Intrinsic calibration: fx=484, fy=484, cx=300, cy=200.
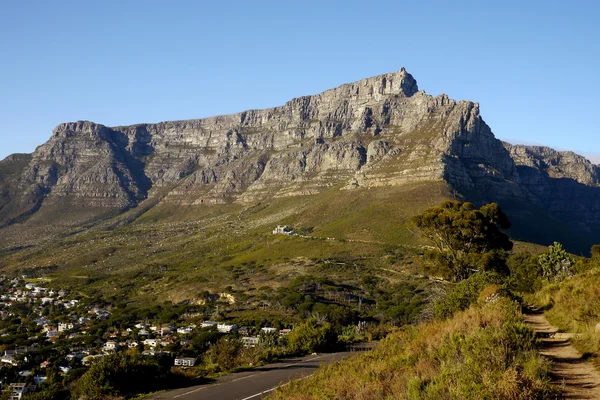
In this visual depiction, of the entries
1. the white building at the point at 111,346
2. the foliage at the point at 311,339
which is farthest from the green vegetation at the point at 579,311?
the white building at the point at 111,346

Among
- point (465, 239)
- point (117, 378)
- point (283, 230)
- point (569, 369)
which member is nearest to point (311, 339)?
point (117, 378)

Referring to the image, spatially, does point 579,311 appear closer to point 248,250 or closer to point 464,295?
point 464,295

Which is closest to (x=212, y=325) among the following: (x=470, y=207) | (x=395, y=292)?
(x=395, y=292)

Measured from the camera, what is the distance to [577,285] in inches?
700

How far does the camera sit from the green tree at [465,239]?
31344 millimetres

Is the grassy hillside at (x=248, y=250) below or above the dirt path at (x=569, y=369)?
below

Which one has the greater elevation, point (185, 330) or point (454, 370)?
point (454, 370)

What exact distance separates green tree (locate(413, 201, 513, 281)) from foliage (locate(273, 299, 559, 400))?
59.3 ft

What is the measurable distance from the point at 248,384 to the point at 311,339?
305 inches

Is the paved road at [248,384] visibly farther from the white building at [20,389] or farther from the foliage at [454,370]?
the white building at [20,389]

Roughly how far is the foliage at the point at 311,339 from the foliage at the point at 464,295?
5.64 m

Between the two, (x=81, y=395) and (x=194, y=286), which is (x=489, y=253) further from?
(x=194, y=286)

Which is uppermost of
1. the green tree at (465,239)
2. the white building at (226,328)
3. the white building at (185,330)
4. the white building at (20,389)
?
the green tree at (465,239)

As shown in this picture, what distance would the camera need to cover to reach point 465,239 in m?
33.3
